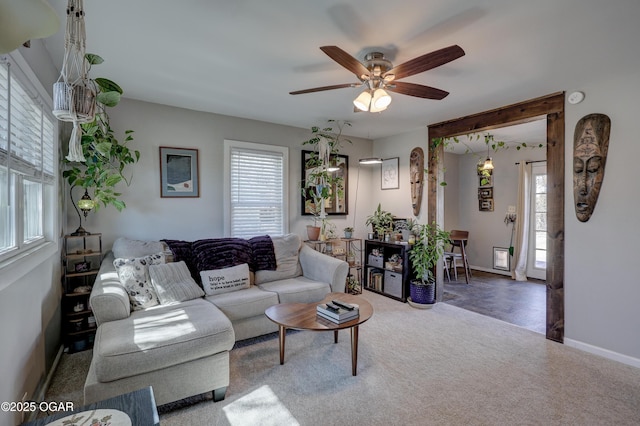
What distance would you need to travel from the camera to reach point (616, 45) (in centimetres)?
211

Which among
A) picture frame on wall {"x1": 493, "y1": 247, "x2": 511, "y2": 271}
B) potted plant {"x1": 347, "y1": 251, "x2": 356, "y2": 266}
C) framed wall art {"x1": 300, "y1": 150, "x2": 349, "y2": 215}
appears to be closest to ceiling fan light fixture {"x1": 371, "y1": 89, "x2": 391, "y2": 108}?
framed wall art {"x1": 300, "y1": 150, "x2": 349, "y2": 215}

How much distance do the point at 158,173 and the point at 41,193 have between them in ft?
4.01

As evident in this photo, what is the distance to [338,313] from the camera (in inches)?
90.3

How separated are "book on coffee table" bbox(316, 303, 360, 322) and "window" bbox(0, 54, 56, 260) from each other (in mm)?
1938

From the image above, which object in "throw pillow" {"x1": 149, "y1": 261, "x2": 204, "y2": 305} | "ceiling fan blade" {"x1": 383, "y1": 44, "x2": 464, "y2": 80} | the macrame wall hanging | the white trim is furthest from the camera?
"throw pillow" {"x1": 149, "y1": 261, "x2": 204, "y2": 305}

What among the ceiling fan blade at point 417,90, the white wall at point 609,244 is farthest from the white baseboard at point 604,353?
the ceiling fan blade at point 417,90

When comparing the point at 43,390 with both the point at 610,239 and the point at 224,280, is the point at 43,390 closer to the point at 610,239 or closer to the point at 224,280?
the point at 224,280

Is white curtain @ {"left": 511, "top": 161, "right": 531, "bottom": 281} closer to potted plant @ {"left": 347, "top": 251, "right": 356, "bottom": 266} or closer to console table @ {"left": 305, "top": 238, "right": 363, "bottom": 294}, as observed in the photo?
console table @ {"left": 305, "top": 238, "right": 363, "bottom": 294}

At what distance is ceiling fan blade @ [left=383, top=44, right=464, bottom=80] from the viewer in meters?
1.71

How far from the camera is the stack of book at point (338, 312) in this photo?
229 centimetres

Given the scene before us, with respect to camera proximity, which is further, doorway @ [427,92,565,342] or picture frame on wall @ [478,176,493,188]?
picture frame on wall @ [478,176,493,188]

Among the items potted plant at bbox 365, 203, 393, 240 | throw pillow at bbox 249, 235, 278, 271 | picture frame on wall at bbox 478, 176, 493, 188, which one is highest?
picture frame on wall at bbox 478, 176, 493, 188

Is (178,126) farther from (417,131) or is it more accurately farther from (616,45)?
(616,45)

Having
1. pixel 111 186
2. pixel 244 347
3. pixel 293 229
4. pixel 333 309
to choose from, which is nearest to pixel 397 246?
pixel 293 229
